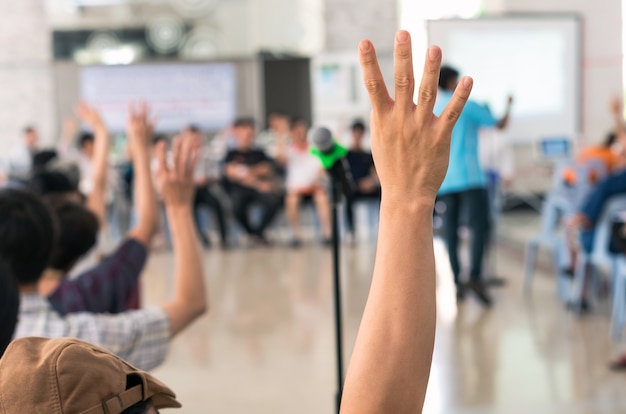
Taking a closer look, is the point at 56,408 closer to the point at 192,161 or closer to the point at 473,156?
the point at 192,161

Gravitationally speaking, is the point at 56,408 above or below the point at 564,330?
above

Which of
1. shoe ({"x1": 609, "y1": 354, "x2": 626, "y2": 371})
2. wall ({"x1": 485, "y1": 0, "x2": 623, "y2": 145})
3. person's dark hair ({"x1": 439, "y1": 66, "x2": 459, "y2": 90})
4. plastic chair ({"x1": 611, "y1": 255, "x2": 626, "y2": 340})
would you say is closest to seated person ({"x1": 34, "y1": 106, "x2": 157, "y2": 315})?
person's dark hair ({"x1": 439, "y1": 66, "x2": 459, "y2": 90})

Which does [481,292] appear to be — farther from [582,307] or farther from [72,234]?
[72,234]

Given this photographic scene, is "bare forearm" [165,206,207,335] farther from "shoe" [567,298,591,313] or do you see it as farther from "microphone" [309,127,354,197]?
"shoe" [567,298,591,313]

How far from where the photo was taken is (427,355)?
0.98 m

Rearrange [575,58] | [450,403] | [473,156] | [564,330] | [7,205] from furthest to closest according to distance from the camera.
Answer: [575,58] → [564,330] → [473,156] → [450,403] → [7,205]

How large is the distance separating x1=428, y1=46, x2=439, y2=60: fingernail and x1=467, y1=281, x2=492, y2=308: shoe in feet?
16.2

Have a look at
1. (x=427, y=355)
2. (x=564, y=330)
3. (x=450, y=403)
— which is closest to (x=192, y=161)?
(x=427, y=355)

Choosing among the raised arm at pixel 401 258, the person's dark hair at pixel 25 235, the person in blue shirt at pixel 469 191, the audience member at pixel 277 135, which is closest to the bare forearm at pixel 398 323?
the raised arm at pixel 401 258

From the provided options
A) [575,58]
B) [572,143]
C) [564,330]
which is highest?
[575,58]

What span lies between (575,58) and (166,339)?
8.51 metres

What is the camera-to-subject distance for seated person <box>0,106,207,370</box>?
1826 millimetres

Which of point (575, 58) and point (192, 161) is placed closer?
point (192, 161)

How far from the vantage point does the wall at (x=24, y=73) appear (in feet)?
39.8
